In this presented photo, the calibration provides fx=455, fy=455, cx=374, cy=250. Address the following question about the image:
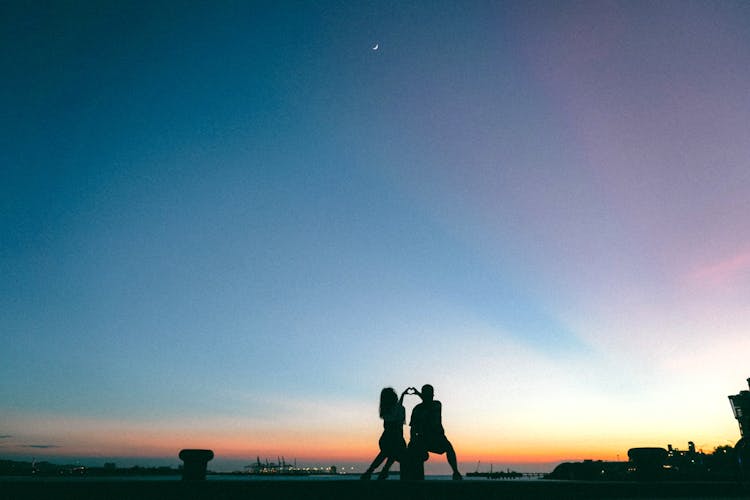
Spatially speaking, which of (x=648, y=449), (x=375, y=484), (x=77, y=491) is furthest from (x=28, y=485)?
(x=648, y=449)

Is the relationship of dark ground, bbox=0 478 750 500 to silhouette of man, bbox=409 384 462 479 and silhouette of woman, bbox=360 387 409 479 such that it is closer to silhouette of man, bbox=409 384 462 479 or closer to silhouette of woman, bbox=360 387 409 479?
silhouette of man, bbox=409 384 462 479

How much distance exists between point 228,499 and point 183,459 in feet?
8.69

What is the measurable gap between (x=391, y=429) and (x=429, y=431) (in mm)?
770

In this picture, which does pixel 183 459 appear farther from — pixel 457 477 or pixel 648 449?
pixel 648 449

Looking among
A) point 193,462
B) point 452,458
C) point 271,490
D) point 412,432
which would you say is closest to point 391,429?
point 412,432

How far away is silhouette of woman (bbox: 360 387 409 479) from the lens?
Answer: 29.5 feet

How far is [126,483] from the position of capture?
4.66 metres

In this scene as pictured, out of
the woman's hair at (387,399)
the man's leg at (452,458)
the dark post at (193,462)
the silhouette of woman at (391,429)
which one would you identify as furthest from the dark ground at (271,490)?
the woman's hair at (387,399)

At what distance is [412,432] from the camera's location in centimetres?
930

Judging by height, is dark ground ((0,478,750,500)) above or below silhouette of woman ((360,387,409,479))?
below

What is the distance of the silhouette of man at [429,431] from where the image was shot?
29.8 feet

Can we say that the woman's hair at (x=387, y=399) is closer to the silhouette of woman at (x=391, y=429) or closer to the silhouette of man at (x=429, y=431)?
the silhouette of woman at (x=391, y=429)

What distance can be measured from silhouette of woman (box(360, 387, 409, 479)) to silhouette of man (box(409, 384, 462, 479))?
0.25 m

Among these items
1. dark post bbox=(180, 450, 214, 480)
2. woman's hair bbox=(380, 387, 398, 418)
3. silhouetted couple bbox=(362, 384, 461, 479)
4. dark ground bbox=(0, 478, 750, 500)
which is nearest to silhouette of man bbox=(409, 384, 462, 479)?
silhouetted couple bbox=(362, 384, 461, 479)
